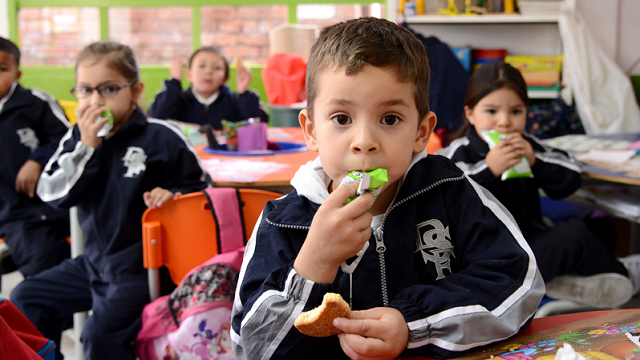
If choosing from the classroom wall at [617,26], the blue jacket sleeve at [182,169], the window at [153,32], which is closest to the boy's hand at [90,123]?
the blue jacket sleeve at [182,169]

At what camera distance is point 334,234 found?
0.74m

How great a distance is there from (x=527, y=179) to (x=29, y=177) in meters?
1.94

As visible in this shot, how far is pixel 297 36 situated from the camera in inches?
201

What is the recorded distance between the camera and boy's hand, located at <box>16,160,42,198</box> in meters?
2.10

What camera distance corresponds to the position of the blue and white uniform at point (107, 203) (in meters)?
1.63

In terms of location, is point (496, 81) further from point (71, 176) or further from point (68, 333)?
point (68, 333)

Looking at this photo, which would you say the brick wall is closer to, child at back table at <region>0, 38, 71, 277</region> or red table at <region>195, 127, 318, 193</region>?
red table at <region>195, 127, 318, 193</region>

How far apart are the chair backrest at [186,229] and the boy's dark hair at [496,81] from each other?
0.91 metres

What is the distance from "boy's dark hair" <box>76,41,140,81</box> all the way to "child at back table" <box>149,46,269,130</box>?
1.80m

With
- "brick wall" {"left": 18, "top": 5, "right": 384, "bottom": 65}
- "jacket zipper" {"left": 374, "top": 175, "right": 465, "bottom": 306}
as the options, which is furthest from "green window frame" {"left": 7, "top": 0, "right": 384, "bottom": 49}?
"jacket zipper" {"left": 374, "top": 175, "right": 465, "bottom": 306}

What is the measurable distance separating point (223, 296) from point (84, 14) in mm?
5745

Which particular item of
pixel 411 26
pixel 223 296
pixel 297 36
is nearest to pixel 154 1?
pixel 297 36

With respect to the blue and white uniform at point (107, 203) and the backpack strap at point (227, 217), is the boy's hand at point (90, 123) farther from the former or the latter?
the backpack strap at point (227, 217)

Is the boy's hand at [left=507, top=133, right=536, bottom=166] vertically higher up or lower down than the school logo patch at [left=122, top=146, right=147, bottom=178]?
higher up
